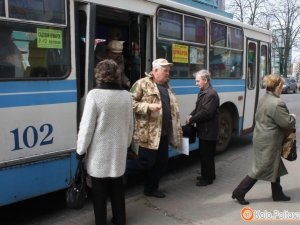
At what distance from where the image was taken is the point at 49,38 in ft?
14.7

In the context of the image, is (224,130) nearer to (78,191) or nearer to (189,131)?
(189,131)

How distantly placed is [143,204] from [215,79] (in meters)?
3.23

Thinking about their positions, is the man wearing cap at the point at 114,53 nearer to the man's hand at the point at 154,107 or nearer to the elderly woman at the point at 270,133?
the man's hand at the point at 154,107

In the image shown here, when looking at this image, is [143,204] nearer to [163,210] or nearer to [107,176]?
[163,210]

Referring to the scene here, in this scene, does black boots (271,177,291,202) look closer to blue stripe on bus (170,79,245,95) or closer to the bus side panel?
blue stripe on bus (170,79,245,95)

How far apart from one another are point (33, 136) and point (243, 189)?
263cm

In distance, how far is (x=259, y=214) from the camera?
4957 mm

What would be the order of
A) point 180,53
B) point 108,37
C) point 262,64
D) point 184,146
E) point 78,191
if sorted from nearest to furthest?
point 78,191 < point 184,146 < point 108,37 < point 180,53 < point 262,64

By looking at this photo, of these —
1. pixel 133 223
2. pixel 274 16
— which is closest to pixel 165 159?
pixel 133 223

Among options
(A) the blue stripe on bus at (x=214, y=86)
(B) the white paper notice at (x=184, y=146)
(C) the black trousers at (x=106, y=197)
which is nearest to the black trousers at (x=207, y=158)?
(B) the white paper notice at (x=184, y=146)

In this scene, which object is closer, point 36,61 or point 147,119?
point 36,61

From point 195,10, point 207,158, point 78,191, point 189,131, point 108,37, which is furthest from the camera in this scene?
point 195,10

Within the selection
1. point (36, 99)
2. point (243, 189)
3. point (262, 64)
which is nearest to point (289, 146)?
point (243, 189)
